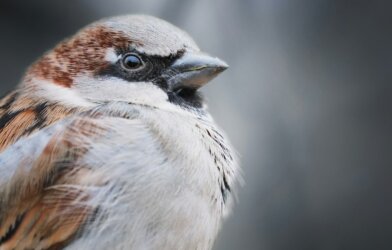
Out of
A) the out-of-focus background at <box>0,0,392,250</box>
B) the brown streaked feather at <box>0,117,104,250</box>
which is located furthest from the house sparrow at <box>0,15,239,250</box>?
the out-of-focus background at <box>0,0,392,250</box>

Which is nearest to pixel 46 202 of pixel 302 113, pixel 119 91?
pixel 119 91

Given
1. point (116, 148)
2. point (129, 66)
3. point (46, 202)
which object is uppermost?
point (129, 66)

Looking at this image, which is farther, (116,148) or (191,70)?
(191,70)

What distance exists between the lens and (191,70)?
1382 mm

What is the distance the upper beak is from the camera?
138cm

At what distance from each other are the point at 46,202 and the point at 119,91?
0.26 meters

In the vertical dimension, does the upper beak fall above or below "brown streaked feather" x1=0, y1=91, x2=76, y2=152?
above

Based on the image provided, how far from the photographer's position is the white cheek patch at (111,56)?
1.36m

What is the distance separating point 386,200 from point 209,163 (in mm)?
995

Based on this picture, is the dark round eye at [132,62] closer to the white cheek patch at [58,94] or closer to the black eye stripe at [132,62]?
the black eye stripe at [132,62]

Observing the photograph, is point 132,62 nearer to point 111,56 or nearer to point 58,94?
point 111,56

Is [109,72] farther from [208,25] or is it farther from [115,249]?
[208,25]

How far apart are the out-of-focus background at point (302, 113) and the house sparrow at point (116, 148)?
28.6 inches

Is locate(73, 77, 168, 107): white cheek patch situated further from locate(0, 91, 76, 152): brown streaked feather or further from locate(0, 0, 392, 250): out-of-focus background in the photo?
locate(0, 0, 392, 250): out-of-focus background
